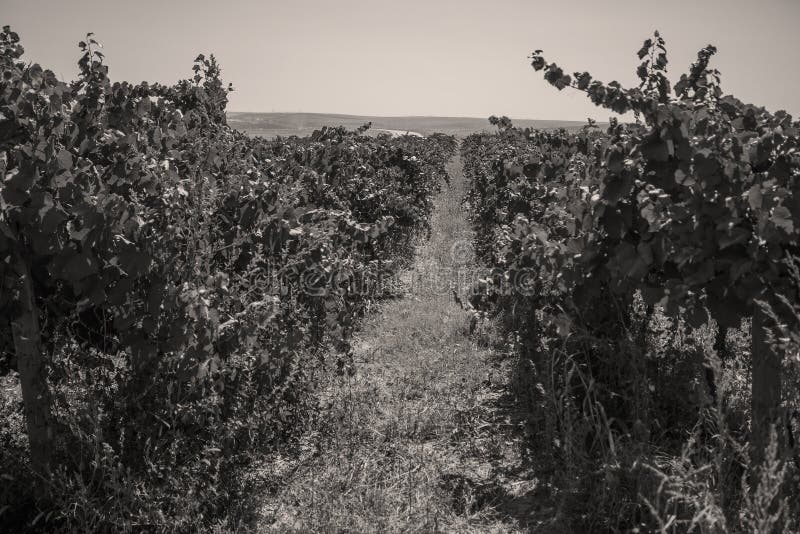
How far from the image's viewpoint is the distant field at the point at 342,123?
102369 mm

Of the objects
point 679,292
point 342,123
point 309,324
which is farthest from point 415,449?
point 342,123

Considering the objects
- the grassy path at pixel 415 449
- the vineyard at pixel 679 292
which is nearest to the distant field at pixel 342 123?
the grassy path at pixel 415 449

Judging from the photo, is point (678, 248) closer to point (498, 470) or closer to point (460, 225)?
point (498, 470)

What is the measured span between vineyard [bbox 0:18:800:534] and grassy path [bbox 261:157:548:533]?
0.03 m

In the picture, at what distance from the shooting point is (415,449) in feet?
13.2

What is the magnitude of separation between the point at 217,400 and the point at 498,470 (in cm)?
166

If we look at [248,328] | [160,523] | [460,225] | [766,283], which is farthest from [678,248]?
[460,225]

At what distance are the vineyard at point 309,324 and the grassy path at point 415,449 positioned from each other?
0.03m

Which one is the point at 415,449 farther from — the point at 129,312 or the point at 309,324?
the point at 129,312

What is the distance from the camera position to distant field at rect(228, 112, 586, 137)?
102369 millimetres

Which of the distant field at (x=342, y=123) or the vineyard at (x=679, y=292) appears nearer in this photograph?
the vineyard at (x=679, y=292)

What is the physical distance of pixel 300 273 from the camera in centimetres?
428

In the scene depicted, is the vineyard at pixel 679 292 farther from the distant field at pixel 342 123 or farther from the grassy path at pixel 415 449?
the distant field at pixel 342 123

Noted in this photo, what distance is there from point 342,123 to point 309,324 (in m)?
114
